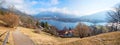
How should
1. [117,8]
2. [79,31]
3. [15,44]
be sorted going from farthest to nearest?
[79,31]
[117,8]
[15,44]

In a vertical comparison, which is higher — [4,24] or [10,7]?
[10,7]

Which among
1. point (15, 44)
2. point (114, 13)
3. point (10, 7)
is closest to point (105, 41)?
point (15, 44)

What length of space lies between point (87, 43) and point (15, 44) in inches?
297

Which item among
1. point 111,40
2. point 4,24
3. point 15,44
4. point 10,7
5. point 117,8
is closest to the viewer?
point 15,44

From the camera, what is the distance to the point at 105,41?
23.0 meters

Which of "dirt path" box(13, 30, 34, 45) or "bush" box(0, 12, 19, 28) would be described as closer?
"dirt path" box(13, 30, 34, 45)

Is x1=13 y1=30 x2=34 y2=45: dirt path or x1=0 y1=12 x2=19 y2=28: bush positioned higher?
x1=0 y1=12 x2=19 y2=28: bush

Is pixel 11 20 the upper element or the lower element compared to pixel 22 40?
upper

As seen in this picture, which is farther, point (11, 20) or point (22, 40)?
point (11, 20)

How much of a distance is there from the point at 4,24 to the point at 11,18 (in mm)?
5278

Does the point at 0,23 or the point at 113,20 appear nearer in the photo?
the point at 113,20

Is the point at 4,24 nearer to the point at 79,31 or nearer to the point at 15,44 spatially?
the point at 79,31

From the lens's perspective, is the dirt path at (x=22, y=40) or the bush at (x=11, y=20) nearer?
the dirt path at (x=22, y=40)

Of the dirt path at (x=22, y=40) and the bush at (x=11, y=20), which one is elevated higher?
the bush at (x=11, y=20)
